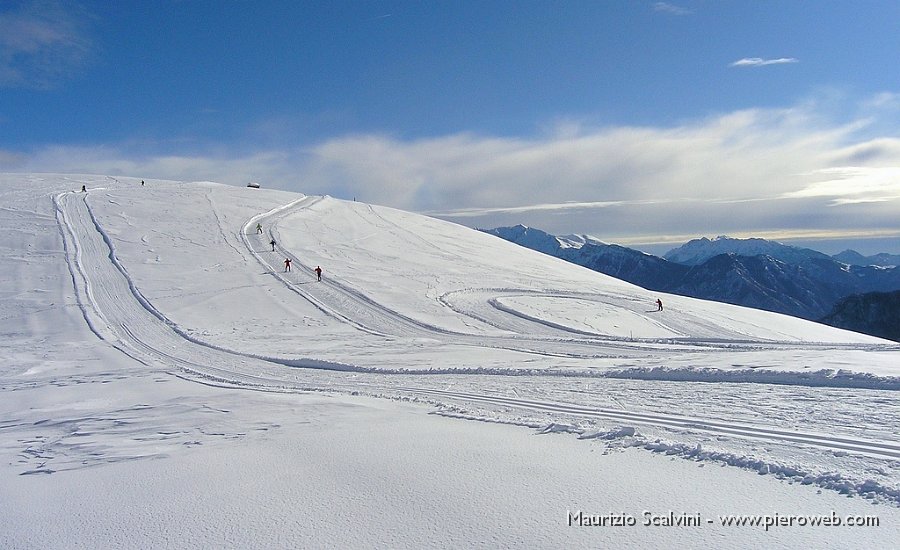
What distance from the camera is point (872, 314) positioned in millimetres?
147500

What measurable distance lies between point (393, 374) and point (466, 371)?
6.46 feet

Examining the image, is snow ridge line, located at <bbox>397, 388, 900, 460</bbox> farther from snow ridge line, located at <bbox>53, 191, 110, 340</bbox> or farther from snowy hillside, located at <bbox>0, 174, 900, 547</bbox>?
snow ridge line, located at <bbox>53, 191, 110, 340</bbox>

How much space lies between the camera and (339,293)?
28656 mm

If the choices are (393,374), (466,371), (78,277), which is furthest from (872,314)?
(78,277)

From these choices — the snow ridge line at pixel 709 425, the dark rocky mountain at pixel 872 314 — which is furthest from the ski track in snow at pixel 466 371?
the dark rocky mountain at pixel 872 314

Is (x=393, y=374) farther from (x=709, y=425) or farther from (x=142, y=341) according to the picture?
(x=142, y=341)

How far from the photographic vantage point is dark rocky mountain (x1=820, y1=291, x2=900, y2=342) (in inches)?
5605

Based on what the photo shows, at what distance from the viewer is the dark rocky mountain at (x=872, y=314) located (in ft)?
467

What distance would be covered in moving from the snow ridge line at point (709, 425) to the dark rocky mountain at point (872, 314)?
168 meters

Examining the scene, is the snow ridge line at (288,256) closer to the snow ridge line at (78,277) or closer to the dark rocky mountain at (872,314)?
the snow ridge line at (78,277)

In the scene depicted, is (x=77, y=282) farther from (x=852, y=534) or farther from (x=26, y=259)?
(x=852, y=534)

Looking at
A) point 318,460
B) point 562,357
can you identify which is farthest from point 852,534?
point 562,357

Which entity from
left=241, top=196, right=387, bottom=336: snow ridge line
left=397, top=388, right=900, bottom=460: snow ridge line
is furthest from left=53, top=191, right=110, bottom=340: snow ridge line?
left=397, top=388, right=900, bottom=460: snow ridge line

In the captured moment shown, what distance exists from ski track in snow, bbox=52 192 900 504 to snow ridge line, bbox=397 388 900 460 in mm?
15
